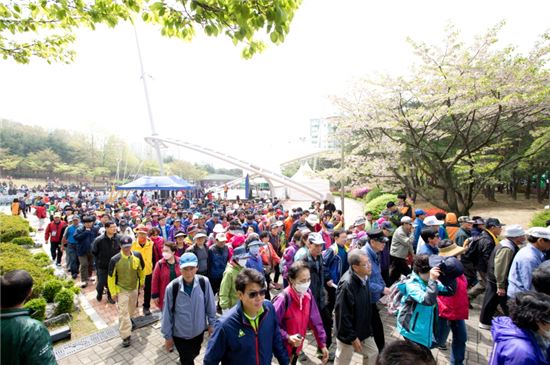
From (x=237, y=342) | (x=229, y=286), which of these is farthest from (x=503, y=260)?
(x=237, y=342)

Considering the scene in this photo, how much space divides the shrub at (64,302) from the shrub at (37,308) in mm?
356

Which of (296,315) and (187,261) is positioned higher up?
(187,261)

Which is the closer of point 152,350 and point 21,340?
point 21,340

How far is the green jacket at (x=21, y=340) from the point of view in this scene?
1.93 metres

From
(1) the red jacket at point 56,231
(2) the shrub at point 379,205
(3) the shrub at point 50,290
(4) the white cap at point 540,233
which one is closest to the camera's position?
(4) the white cap at point 540,233

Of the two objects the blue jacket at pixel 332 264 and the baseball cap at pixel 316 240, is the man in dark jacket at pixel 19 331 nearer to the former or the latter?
the baseball cap at pixel 316 240

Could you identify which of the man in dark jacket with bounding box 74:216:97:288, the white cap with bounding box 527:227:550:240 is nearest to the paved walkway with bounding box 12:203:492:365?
the white cap with bounding box 527:227:550:240

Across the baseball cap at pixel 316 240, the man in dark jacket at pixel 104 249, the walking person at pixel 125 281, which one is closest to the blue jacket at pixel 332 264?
the baseball cap at pixel 316 240

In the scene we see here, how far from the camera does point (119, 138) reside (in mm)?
55406

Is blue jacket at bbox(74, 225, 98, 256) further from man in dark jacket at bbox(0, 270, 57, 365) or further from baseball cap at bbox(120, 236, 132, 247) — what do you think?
man in dark jacket at bbox(0, 270, 57, 365)

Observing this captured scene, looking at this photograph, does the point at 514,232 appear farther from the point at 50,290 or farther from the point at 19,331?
the point at 50,290

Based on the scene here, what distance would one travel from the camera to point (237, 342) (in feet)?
7.42

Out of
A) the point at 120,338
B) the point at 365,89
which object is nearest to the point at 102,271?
the point at 120,338

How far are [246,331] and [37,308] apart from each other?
4.46 m
